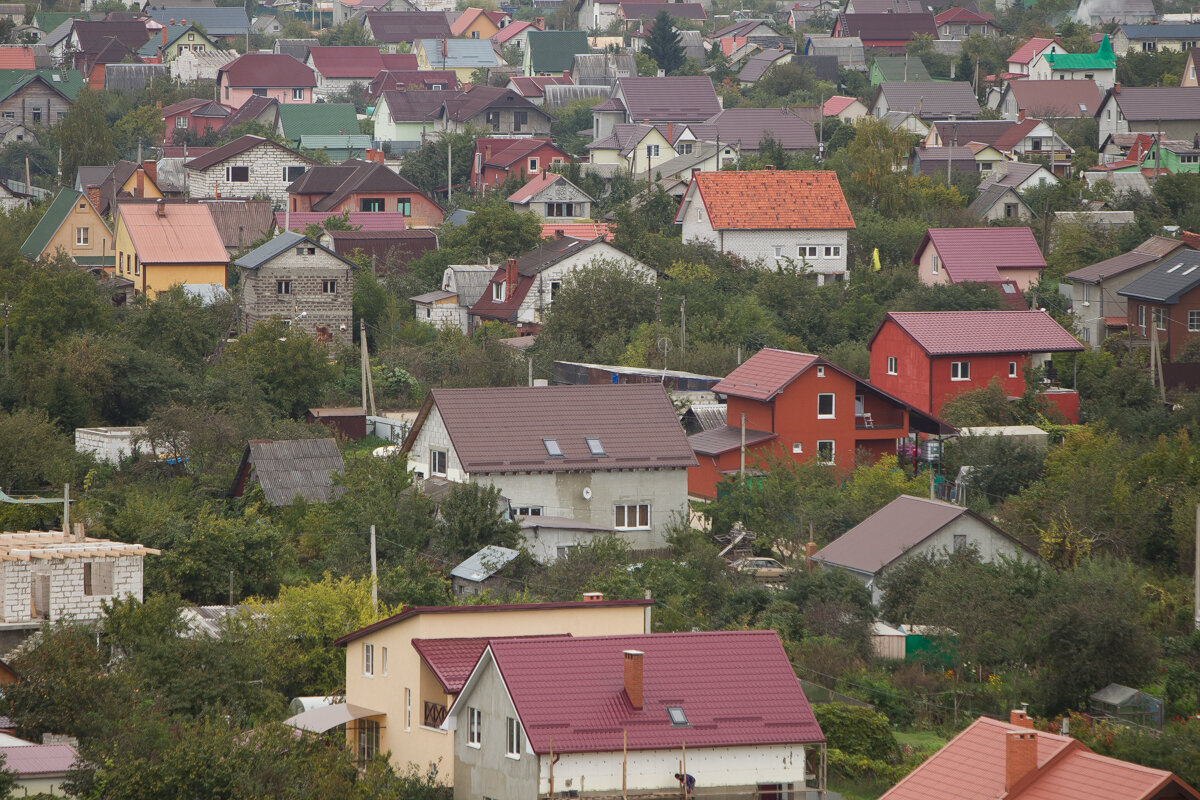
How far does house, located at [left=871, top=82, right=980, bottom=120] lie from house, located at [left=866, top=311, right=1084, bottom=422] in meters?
40.3

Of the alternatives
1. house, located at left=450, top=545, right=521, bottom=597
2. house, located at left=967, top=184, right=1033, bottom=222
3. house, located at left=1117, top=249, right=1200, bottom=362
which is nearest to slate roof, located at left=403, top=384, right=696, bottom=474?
house, located at left=450, top=545, right=521, bottom=597

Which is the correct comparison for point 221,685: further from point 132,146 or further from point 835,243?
point 132,146

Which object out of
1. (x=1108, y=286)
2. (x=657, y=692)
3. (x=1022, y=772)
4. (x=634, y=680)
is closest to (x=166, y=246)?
(x=1108, y=286)

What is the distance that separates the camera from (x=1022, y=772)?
17688 millimetres

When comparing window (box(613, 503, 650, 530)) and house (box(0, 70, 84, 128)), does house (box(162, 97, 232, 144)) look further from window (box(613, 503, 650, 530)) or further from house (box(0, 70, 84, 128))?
window (box(613, 503, 650, 530))

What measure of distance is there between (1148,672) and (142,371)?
84.6ft

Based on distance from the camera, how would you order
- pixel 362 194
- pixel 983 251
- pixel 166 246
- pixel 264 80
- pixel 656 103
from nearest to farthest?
1. pixel 983 251
2. pixel 166 246
3. pixel 362 194
4. pixel 656 103
5. pixel 264 80

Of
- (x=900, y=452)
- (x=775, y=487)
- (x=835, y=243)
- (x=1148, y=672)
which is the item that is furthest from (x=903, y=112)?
(x=1148, y=672)

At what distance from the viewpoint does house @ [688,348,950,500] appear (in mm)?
39812

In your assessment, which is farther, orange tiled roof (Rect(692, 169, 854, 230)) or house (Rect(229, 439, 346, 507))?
orange tiled roof (Rect(692, 169, 854, 230))

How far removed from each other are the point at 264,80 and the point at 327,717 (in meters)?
78.7

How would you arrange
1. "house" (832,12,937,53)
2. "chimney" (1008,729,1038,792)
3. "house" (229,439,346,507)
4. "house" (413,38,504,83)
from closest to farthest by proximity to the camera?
"chimney" (1008,729,1038,792)
"house" (229,439,346,507)
"house" (832,12,937,53)
"house" (413,38,504,83)

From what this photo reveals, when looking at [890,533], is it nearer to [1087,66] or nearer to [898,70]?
[1087,66]

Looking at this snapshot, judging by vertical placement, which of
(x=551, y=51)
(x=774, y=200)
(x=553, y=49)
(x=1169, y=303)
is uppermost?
(x=553, y=49)
